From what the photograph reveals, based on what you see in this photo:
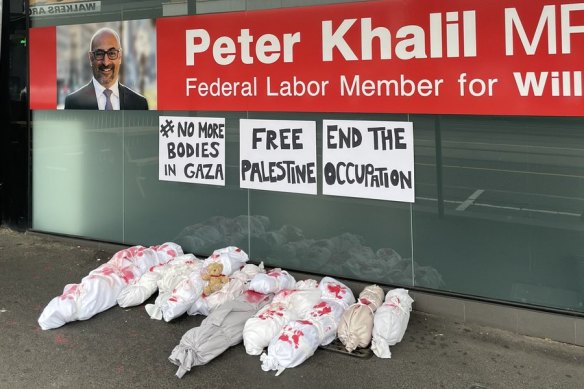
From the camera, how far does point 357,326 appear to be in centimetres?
393

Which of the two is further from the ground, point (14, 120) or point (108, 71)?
point (108, 71)

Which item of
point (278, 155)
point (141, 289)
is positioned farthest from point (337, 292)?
point (141, 289)

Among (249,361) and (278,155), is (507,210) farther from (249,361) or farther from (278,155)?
(249,361)

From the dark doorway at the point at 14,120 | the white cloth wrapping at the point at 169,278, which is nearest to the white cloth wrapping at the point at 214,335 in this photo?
the white cloth wrapping at the point at 169,278

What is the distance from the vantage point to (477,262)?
14.5 feet

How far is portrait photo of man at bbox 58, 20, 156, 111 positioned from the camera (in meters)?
5.83

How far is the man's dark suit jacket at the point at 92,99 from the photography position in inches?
232

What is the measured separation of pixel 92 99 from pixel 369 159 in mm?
3368

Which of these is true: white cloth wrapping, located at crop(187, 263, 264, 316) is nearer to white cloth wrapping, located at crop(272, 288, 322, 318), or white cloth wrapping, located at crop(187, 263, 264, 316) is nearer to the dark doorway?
white cloth wrapping, located at crop(272, 288, 322, 318)

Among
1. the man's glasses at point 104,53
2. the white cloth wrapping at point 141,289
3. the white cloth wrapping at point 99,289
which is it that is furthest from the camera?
the man's glasses at point 104,53

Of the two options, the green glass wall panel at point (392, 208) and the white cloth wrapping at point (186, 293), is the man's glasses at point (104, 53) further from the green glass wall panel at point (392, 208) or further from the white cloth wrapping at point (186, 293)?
the white cloth wrapping at point (186, 293)

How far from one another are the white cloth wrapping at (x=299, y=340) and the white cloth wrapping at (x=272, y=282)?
525mm

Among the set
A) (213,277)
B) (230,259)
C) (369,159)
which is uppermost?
(369,159)

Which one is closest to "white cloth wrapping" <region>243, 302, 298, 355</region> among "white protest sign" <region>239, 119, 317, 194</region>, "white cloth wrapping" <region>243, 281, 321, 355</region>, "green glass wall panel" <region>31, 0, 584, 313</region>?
"white cloth wrapping" <region>243, 281, 321, 355</region>
